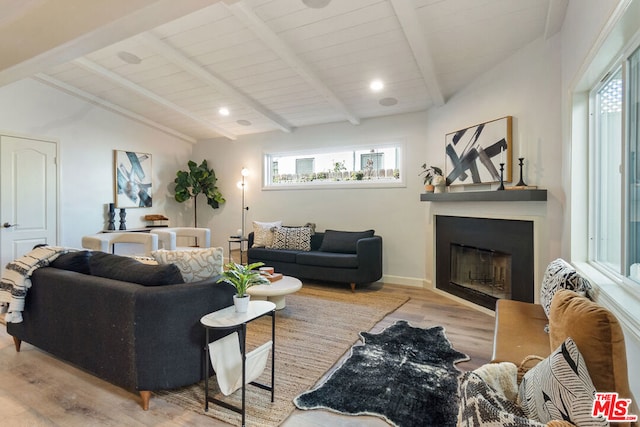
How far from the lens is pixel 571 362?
40.1 inches

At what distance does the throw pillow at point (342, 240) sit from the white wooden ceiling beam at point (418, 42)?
211 centimetres

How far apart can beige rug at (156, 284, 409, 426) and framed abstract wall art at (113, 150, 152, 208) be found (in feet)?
11.8

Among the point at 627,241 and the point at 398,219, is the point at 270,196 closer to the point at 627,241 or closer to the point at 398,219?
the point at 398,219

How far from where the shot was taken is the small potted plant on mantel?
427cm

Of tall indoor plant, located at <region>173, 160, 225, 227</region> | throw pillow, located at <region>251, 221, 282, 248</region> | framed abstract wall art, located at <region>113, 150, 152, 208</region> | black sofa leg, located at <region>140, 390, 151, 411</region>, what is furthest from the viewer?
tall indoor plant, located at <region>173, 160, 225, 227</region>

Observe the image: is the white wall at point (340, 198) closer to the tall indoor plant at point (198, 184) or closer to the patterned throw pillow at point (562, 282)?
the tall indoor plant at point (198, 184)

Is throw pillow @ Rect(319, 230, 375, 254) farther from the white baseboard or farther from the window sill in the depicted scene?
the window sill

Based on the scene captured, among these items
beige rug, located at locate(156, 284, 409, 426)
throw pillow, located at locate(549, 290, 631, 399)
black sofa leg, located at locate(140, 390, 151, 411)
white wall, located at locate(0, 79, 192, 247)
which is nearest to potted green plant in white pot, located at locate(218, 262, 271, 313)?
beige rug, located at locate(156, 284, 409, 426)

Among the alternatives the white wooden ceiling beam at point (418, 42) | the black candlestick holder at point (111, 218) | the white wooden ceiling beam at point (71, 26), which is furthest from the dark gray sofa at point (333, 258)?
the white wooden ceiling beam at point (71, 26)

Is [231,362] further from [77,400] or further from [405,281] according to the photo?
[405,281]

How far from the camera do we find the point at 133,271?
211 centimetres

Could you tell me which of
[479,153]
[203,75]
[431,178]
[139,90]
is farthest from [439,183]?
[139,90]

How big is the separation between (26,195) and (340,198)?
176 inches

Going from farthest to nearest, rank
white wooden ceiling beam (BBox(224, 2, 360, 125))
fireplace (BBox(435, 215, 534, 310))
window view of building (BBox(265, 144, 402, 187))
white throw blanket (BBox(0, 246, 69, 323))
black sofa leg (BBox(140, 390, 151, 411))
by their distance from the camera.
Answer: window view of building (BBox(265, 144, 402, 187))
fireplace (BBox(435, 215, 534, 310))
white wooden ceiling beam (BBox(224, 2, 360, 125))
white throw blanket (BBox(0, 246, 69, 323))
black sofa leg (BBox(140, 390, 151, 411))
